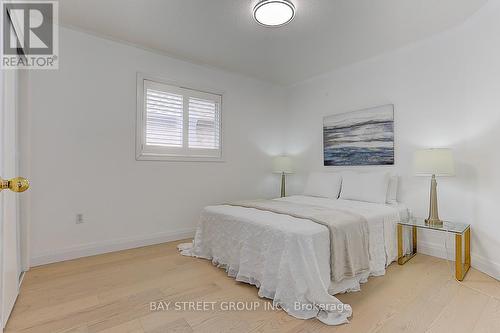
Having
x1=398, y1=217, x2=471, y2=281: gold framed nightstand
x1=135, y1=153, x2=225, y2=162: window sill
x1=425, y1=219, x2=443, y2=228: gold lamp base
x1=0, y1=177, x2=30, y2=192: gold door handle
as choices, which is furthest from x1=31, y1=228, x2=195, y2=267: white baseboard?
x1=425, y1=219, x2=443, y2=228: gold lamp base

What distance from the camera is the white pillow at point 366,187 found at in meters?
3.09

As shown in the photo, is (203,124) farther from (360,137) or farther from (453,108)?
(453,108)

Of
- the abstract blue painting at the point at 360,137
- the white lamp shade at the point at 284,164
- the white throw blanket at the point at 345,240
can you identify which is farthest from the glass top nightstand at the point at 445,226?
the white lamp shade at the point at 284,164

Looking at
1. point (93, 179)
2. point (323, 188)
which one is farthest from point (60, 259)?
point (323, 188)

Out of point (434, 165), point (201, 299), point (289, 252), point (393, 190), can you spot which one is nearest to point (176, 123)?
point (201, 299)

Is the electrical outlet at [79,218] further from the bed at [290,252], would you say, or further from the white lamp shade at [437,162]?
the white lamp shade at [437,162]

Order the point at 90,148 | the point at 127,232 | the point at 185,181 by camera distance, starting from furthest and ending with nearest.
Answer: the point at 185,181, the point at 127,232, the point at 90,148

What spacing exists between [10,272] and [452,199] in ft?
13.2

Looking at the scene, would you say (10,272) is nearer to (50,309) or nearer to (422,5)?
(50,309)

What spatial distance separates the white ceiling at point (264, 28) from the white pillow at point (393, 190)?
1683mm

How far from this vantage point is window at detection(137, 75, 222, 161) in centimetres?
335

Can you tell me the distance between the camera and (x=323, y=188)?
370 cm

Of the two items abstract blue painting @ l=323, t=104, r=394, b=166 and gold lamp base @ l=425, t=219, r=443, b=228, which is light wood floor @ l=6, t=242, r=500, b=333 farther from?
abstract blue painting @ l=323, t=104, r=394, b=166

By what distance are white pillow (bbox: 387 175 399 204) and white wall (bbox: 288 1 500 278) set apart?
115 millimetres
